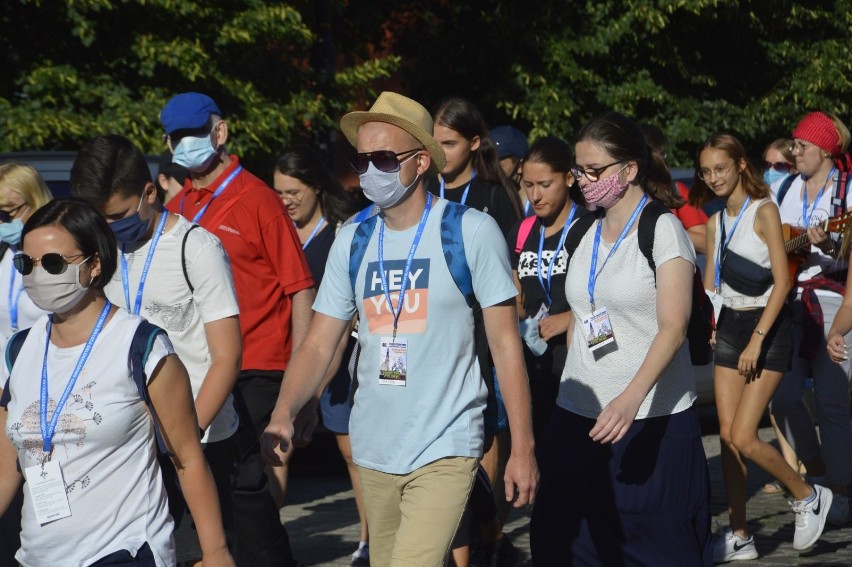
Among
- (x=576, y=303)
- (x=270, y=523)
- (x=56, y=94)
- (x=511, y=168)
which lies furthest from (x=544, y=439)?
(x=56, y=94)

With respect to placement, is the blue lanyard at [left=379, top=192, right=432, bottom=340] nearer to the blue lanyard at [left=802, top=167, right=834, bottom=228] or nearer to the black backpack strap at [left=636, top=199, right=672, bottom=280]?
the black backpack strap at [left=636, top=199, right=672, bottom=280]

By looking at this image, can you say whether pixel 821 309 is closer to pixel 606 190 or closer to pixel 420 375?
pixel 606 190

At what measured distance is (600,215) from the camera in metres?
5.30

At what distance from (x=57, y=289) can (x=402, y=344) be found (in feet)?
3.74

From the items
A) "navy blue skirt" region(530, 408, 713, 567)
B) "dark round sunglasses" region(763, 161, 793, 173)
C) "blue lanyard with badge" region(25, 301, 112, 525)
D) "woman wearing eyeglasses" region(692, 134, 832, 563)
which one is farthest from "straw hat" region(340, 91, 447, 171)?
"dark round sunglasses" region(763, 161, 793, 173)

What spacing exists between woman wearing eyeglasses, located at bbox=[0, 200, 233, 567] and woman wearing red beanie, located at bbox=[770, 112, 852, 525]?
4816mm

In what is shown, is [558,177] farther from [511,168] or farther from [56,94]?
[56,94]

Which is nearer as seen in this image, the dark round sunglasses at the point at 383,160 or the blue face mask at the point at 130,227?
the dark round sunglasses at the point at 383,160

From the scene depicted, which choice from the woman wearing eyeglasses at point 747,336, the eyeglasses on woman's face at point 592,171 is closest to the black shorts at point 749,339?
the woman wearing eyeglasses at point 747,336

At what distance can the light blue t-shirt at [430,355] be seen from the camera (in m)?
4.46

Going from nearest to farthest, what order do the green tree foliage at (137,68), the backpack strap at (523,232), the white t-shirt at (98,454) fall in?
the white t-shirt at (98,454) < the backpack strap at (523,232) < the green tree foliage at (137,68)

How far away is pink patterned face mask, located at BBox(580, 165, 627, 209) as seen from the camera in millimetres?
5094

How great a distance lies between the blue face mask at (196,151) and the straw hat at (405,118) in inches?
56.6

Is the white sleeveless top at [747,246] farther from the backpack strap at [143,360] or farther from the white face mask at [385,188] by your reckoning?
the backpack strap at [143,360]
